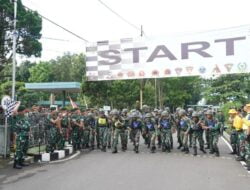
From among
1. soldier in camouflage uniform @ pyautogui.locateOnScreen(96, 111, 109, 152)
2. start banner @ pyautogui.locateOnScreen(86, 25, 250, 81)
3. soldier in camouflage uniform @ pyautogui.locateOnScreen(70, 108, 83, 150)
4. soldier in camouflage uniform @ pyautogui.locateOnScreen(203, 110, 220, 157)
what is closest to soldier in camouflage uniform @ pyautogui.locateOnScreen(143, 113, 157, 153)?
soldier in camouflage uniform @ pyautogui.locateOnScreen(96, 111, 109, 152)

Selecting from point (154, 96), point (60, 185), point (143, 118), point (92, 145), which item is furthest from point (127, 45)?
point (154, 96)

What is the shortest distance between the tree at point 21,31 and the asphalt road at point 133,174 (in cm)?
1518

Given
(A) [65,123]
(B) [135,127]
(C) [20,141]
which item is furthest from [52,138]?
(B) [135,127]

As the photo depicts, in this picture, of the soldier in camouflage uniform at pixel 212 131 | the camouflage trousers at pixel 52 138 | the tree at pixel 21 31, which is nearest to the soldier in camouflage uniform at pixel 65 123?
the camouflage trousers at pixel 52 138

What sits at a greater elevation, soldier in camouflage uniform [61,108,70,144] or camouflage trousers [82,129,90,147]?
soldier in camouflage uniform [61,108,70,144]

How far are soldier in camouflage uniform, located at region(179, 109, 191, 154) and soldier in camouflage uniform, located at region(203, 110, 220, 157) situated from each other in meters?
0.79

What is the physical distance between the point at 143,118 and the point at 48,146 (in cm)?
424

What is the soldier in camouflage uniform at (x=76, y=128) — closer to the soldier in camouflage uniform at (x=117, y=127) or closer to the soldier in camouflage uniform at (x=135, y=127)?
the soldier in camouflage uniform at (x=117, y=127)

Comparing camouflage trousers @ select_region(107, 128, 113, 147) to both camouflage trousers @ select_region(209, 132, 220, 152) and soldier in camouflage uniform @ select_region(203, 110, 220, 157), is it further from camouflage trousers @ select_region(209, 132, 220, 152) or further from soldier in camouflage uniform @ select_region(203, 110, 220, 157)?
camouflage trousers @ select_region(209, 132, 220, 152)

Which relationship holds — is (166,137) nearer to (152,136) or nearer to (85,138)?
(152,136)

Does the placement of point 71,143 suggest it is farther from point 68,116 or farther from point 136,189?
point 136,189

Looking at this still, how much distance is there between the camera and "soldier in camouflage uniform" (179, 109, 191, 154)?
13.9 meters

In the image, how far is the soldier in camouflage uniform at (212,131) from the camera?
516 inches

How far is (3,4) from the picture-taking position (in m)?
24.6
